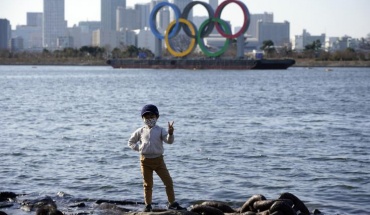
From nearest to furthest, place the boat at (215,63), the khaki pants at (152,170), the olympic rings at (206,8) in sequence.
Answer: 1. the khaki pants at (152,170)
2. the olympic rings at (206,8)
3. the boat at (215,63)

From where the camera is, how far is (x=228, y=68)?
107m

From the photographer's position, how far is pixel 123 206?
37.8 feet

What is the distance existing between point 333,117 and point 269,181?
627 inches

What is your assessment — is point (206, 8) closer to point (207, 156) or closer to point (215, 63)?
point (215, 63)

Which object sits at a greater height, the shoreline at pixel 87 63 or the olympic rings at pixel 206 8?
the olympic rings at pixel 206 8

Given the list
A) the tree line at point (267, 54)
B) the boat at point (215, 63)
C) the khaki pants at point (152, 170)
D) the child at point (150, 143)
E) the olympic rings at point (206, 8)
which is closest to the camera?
the child at point (150, 143)

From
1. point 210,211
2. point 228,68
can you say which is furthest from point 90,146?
point 228,68

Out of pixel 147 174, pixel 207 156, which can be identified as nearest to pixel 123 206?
pixel 147 174

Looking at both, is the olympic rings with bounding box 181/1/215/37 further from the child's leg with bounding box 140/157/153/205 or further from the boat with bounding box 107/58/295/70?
the child's leg with bounding box 140/157/153/205

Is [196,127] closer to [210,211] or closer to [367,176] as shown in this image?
[367,176]

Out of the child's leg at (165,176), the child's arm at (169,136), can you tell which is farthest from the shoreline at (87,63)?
the child's arm at (169,136)

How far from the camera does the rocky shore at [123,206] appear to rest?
9.73 meters

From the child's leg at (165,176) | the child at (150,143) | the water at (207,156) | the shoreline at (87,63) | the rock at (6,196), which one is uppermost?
the child at (150,143)

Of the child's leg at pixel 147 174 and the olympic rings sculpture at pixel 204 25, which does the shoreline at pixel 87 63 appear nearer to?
the olympic rings sculpture at pixel 204 25
